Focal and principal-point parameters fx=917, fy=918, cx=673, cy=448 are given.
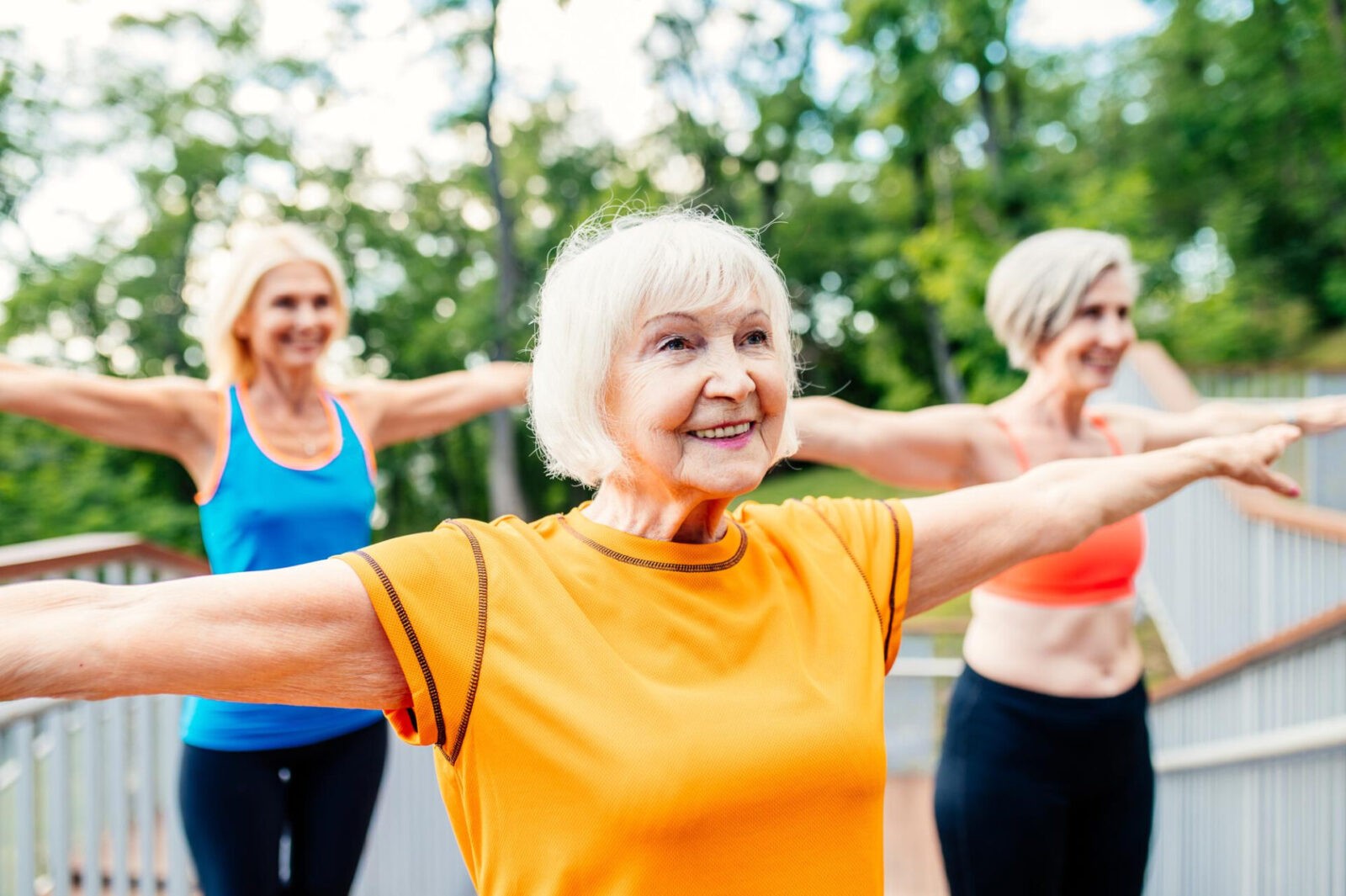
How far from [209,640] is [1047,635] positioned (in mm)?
1633

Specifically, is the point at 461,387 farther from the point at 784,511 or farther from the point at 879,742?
the point at 879,742

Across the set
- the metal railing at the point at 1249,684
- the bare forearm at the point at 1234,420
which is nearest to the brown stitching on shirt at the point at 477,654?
the bare forearm at the point at 1234,420

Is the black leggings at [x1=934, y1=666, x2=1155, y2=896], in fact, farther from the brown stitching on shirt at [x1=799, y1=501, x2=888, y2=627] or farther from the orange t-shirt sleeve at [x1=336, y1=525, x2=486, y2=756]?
the orange t-shirt sleeve at [x1=336, y1=525, x2=486, y2=756]

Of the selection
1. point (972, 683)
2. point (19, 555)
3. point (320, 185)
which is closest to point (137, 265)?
point (320, 185)

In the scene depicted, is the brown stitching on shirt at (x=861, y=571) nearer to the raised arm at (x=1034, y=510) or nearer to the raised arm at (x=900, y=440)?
the raised arm at (x=1034, y=510)

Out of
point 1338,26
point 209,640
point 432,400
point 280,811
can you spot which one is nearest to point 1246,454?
point 209,640

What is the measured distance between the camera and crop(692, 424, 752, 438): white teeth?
3.67 ft

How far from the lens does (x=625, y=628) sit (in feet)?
3.46

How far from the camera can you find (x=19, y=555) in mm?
2391

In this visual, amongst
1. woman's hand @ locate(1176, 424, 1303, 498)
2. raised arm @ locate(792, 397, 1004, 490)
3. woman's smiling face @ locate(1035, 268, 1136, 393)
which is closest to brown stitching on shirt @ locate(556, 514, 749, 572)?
raised arm @ locate(792, 397, 1004, 490)

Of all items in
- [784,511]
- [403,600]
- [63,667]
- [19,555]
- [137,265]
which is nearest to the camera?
[63,667]

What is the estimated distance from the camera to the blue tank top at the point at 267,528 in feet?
6.01

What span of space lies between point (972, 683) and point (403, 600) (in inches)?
56.8

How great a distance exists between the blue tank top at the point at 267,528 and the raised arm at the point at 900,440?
1.01 m
